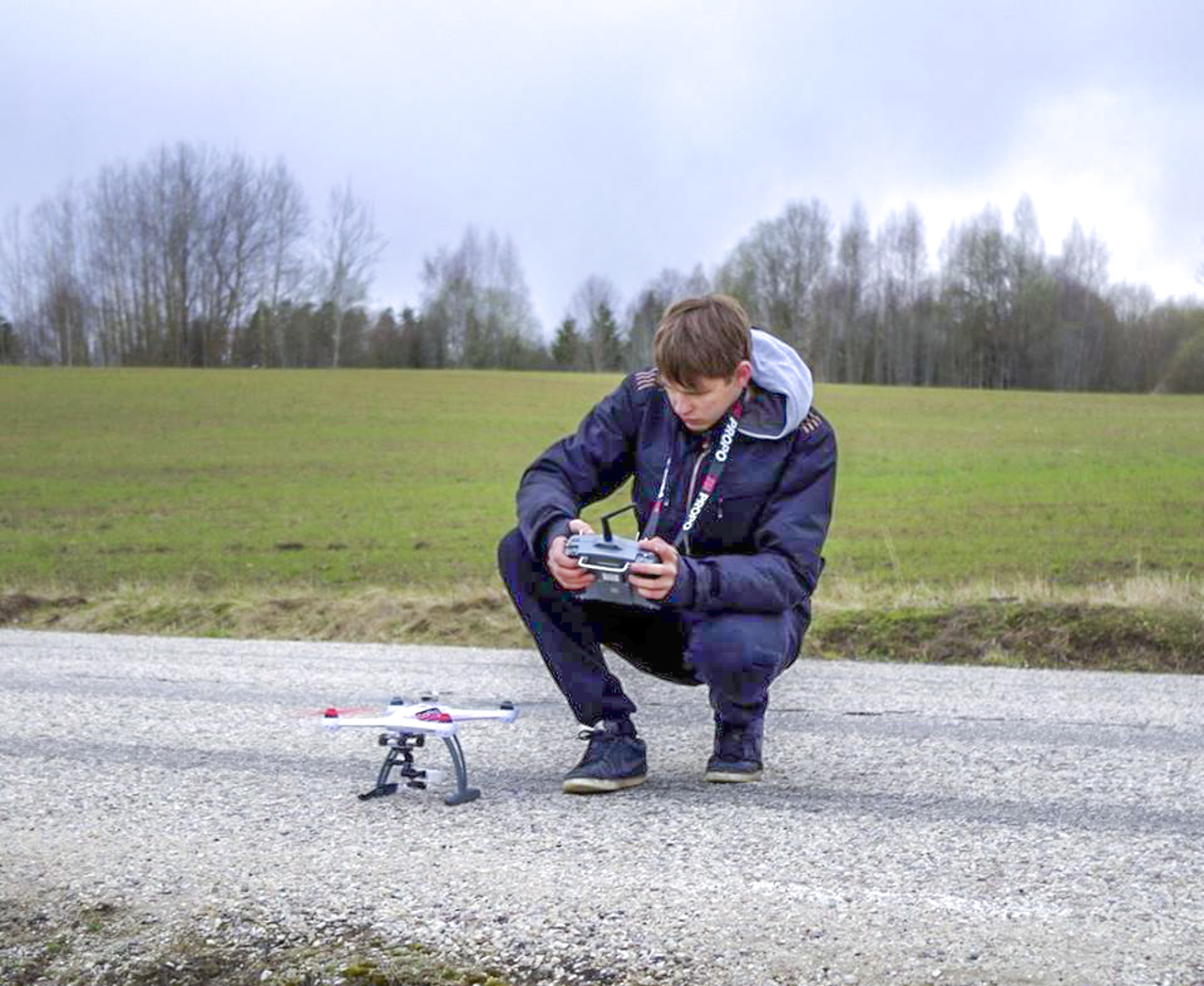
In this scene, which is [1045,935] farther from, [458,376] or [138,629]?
[458,376]

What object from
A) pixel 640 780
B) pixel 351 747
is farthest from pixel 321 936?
pixel 351 747

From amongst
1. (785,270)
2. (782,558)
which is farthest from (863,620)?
(785,270)

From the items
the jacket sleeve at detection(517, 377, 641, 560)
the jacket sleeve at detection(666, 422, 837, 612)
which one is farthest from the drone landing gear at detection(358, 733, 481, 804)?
the jacket sleeve at detection(666, 422, 837, 612)

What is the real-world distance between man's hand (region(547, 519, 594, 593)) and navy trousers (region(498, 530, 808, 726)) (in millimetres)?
209

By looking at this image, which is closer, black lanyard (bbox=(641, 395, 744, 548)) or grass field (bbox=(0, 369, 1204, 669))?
black lanyard (bbox=(641, 395, 744, 548))

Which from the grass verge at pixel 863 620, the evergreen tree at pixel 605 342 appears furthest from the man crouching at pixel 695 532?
the evergreen tree at pixel 605 342

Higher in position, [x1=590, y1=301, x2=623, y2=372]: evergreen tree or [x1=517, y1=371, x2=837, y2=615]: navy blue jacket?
[x1=590, y1=301, x2=623, y2=372]: evergreen tree

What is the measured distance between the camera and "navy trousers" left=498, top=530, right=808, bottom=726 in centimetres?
425

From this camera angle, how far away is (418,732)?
4273 mm

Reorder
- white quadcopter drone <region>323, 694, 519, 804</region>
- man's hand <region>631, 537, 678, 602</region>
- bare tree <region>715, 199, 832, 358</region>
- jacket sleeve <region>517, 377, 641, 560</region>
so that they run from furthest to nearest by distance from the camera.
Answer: bare tree <region>715, 199, 832, 358</region>, jacket sleeve <region>517, 377, 641, 560</region>, white quadcopter drone <region>323, 694, 519, 804</region>, man's hand <region>631, 537, 678, 602</region>

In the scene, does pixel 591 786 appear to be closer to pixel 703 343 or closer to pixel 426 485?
pixel 703 343

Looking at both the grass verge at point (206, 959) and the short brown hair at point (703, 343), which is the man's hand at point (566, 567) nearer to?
the short brown hair at point (703, 343)

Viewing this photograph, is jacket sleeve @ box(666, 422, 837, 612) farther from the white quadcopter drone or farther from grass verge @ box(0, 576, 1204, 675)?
grass verge @ box(0, 576, 1204, 675)

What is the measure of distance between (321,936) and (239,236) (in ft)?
286
